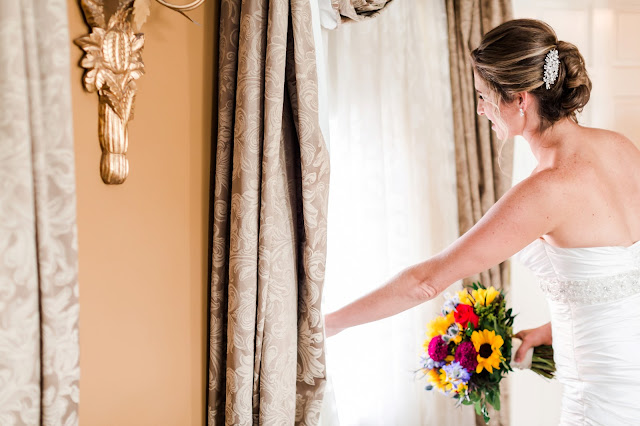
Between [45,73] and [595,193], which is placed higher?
[45,73]

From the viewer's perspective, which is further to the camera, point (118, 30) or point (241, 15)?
point (241, 15)

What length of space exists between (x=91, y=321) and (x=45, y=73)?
57cm

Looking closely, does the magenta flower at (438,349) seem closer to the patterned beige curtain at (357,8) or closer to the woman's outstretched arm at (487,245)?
the woman's outstretched arm at (487,245)

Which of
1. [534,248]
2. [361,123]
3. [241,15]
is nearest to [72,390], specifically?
[241,15]

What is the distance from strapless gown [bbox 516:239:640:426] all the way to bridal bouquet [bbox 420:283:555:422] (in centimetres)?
28

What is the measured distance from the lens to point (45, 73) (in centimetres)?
108

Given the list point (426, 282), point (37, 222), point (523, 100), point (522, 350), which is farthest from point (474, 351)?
point (37, 222)

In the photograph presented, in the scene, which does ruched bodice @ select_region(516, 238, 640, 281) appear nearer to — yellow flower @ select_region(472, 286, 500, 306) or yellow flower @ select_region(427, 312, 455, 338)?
yellow flower @ select_region(472, 286, 500, 306)

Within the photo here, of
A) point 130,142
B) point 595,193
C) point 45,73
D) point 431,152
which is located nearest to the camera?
point 45,73

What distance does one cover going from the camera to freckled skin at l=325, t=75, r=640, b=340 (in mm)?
1881

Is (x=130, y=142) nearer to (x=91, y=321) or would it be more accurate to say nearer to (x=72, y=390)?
(x=91, y=321)

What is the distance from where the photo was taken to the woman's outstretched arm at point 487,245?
1.87 meters

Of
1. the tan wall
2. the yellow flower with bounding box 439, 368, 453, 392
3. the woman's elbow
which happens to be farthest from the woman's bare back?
the tan wall

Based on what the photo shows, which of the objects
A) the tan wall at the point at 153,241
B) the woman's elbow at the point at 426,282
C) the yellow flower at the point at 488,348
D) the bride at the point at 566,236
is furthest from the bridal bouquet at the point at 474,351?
the tan wall at the point at 153,241
